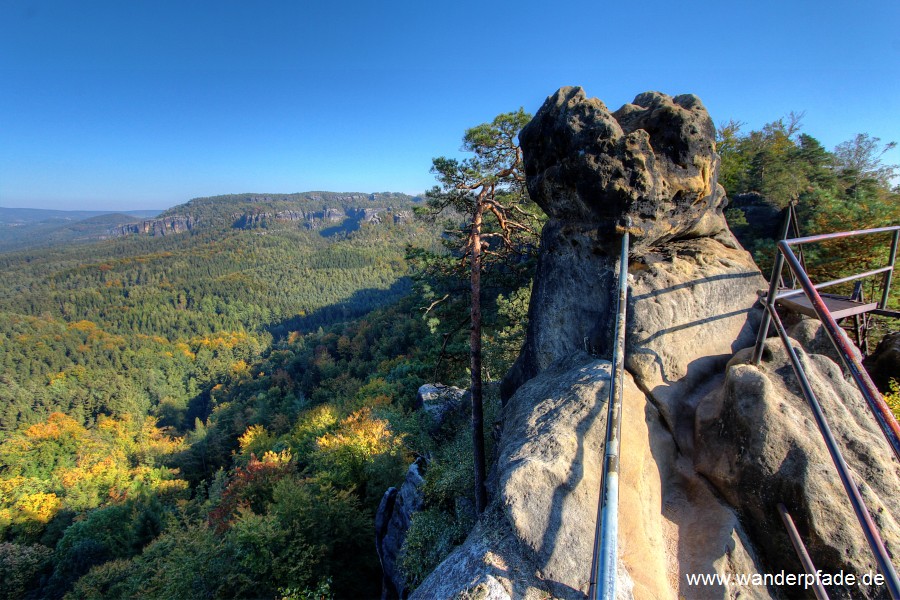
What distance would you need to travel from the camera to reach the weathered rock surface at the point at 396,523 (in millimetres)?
11367

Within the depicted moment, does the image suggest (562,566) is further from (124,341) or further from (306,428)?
A: (124,341)

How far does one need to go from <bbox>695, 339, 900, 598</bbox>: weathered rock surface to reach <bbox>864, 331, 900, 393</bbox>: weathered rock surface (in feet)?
9.75

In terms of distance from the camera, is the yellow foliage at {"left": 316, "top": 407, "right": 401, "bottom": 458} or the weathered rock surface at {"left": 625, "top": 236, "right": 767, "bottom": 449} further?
the yellow foliage at {"left": 316, "top": 407, "right": 401, "bottom": 458}

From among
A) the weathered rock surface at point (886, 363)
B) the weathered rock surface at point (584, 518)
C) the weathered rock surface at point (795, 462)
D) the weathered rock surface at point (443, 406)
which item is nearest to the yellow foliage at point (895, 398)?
the weathered rock surface at point (886, 363)

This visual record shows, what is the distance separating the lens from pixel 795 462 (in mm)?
3576

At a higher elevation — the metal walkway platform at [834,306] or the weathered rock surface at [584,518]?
the metal walkway platform at [834,306]

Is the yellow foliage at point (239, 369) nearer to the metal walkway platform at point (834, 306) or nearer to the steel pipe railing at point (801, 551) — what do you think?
the metal walkway platform at point (834, 306)

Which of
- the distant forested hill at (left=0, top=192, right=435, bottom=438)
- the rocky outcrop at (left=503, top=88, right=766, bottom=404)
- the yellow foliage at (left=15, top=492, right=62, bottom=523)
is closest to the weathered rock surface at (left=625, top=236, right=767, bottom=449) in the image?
the rocky outcrop at (left=503, top=88, right=766, bottom=404)

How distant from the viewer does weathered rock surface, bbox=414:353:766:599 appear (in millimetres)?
3580

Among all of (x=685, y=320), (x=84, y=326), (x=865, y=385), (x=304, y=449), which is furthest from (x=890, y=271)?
(x=84, y=326)

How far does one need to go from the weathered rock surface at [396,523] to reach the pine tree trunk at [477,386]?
2.91 meters

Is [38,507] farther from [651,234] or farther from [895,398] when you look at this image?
[895,398]

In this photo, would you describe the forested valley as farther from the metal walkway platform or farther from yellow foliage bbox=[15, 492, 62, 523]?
the metal walkway platform

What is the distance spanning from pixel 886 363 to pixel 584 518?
20.7ft
